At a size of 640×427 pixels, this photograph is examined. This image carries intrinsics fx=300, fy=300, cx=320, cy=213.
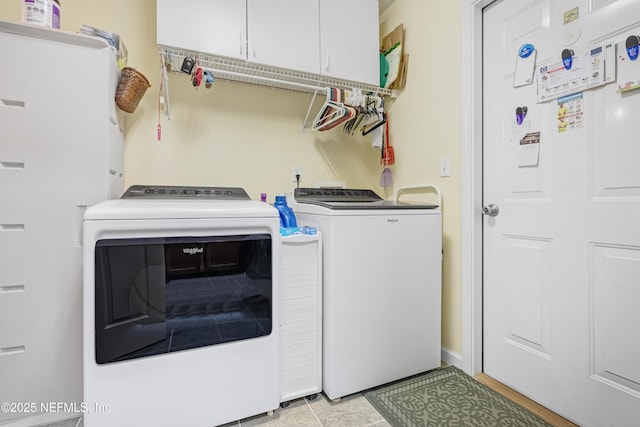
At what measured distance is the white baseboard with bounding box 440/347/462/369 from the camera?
1727mm

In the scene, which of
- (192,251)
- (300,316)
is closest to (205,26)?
(192,251)

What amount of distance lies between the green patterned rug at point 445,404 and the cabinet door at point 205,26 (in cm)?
199

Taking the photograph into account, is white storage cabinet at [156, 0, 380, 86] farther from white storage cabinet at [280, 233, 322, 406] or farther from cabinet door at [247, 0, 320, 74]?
white storage cabinet at [280, 233, 322, 406]

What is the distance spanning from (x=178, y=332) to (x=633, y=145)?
1.87 meters

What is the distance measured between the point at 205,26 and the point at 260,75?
15.7 inches

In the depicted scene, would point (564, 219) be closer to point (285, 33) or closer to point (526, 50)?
point (526, 50)

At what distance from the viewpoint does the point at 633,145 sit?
1120mm

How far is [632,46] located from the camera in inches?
43.8

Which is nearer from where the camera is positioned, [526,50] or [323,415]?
[323,415]

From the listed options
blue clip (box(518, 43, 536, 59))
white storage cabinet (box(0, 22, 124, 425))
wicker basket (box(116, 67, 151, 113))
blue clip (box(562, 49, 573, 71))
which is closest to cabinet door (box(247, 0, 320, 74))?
wicker basket (box(116, 67, 151, 113))

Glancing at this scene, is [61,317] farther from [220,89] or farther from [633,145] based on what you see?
[633,145]

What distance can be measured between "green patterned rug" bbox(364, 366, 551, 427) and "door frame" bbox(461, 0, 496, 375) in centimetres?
19

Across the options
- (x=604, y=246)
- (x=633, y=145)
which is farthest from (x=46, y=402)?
(x=633, y=145)

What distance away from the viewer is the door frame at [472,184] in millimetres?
1648
